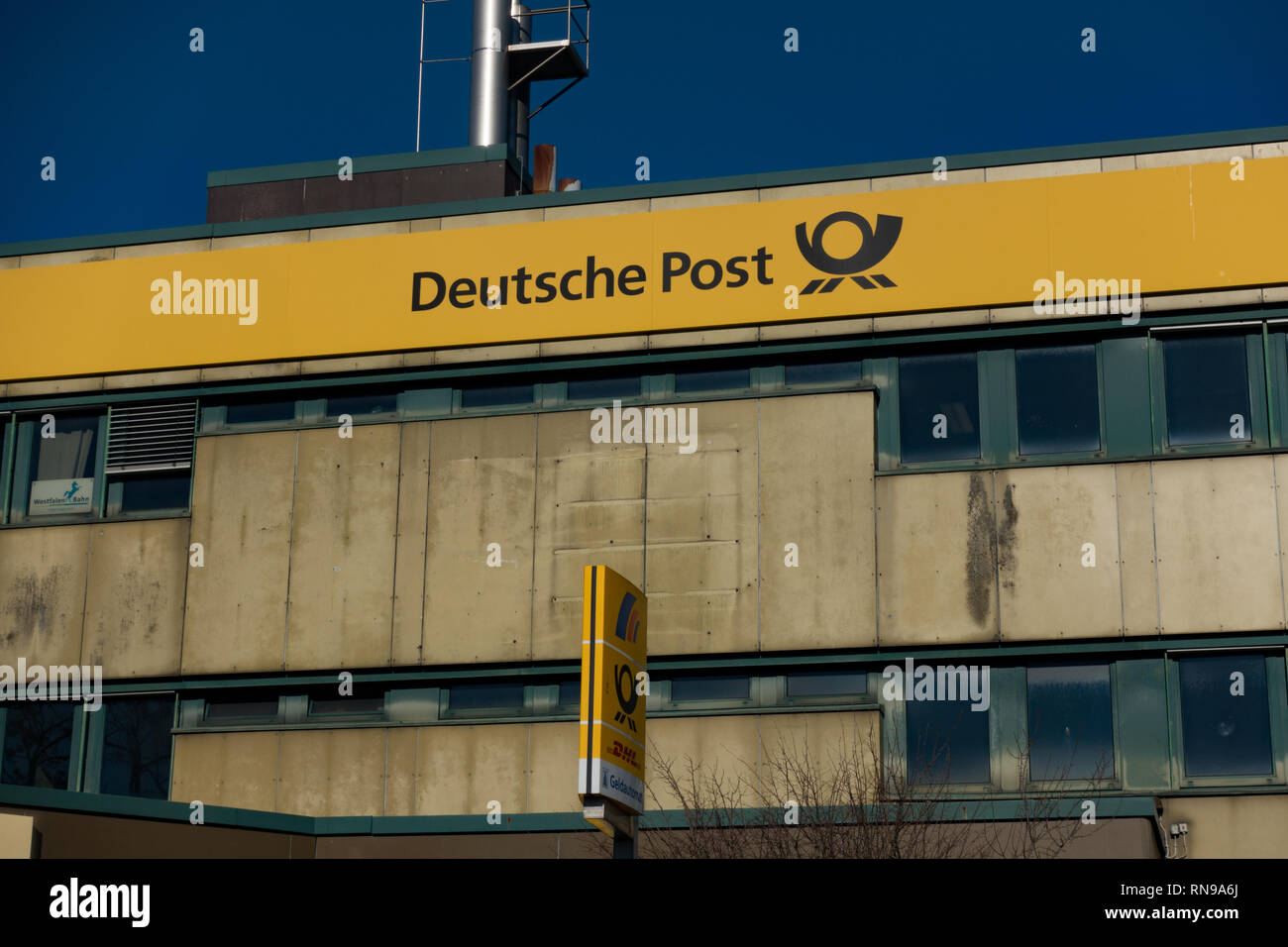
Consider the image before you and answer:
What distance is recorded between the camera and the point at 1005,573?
74.3ft

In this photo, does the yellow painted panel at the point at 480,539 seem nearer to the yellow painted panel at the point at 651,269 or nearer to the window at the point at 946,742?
the yellow painted panel at the point at 651,269

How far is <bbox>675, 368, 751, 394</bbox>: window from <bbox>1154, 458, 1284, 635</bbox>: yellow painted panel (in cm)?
597

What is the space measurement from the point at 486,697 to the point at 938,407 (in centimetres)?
761

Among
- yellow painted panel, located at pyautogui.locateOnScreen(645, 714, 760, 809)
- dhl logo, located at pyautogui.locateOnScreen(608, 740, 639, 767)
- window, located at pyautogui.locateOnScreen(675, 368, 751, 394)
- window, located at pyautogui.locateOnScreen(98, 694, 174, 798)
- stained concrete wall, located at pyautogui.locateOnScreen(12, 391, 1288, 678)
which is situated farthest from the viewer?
window, located at pyautogui.locateOnScreen(98, 694, 174, 798)

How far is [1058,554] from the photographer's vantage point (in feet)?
73.8

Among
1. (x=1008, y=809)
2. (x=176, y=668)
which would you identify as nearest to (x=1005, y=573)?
(x=1008, y=809)

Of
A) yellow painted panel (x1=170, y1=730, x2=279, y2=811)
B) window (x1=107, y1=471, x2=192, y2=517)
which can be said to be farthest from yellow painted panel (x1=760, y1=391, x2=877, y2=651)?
window (x1=107, y1=471, x2=192, y2=517)

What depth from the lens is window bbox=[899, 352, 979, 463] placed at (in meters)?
23.5

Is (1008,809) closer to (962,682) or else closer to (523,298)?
(962,682)

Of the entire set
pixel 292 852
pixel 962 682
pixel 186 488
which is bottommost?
pixel 292 852

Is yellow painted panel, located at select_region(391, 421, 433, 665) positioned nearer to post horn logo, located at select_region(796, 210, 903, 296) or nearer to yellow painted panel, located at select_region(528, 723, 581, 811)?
yellow painted panel, located at select_region(528, 723, 581, 811)

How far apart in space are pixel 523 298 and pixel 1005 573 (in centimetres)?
827

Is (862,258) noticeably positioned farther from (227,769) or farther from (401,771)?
(227,769)

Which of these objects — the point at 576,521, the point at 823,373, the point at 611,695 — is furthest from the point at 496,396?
the point at 611,695
